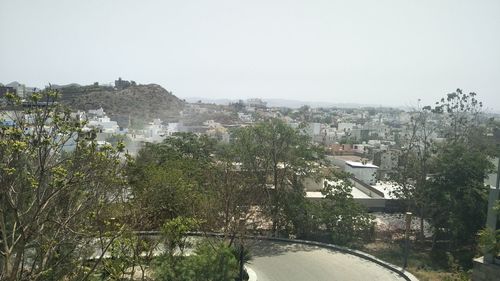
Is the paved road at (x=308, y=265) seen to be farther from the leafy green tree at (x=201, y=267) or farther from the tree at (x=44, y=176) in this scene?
the tree at (x=44, y=176)

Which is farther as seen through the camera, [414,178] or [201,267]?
[414,178]

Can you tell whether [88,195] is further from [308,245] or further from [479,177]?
[479,177]

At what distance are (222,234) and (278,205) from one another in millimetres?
4064

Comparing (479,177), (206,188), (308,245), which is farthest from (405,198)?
(206,188)

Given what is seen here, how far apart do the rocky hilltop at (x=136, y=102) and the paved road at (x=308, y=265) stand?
4786cm

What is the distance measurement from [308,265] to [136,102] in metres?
68.0

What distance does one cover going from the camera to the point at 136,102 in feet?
249

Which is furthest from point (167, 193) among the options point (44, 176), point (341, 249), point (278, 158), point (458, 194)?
point (458, 194)

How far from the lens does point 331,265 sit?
39.9 ft

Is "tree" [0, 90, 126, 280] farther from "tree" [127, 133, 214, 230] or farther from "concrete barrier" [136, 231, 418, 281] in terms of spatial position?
"tree" [127, 133, 214, 230]

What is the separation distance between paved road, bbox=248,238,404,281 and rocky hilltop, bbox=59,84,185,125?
157 feet

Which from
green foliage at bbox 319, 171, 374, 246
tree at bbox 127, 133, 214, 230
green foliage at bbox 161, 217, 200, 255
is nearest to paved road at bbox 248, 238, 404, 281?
green foliage at bbox 319, 171, 374, 246

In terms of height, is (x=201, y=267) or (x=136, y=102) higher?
(x=136, y=102)

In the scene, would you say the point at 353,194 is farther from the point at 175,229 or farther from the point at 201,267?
the point at 175,229
